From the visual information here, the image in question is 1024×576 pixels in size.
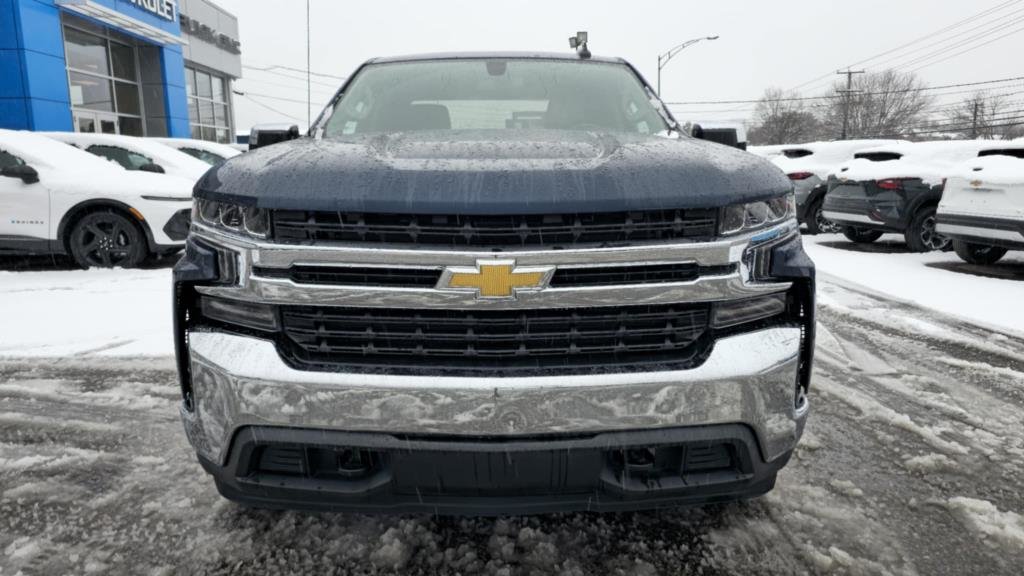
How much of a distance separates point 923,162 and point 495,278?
9.50 metres

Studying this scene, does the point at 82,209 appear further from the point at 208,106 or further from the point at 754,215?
the point at 208,106

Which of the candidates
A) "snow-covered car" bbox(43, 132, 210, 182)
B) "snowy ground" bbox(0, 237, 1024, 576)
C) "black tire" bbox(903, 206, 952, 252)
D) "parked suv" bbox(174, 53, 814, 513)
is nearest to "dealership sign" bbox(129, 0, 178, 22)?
"snow-covered car" bbox(43, 132, 210, 182)

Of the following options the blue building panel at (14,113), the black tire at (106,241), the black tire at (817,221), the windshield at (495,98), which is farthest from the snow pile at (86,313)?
the blue building panel at (14,113)

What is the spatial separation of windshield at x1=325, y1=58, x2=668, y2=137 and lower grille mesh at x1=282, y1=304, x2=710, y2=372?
1.26 meters

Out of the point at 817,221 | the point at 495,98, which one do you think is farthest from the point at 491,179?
the point at 817,221

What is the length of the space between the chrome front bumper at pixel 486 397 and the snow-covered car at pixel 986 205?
672cm

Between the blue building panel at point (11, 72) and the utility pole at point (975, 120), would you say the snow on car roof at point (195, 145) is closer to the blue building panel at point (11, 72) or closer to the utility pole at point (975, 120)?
the blue building panel at point (11, 72)

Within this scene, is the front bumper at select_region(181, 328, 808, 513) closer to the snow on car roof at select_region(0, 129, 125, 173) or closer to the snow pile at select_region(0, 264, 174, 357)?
the snow pile at select_region(0, 264, 174, 357)

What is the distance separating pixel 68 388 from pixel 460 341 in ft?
9.85

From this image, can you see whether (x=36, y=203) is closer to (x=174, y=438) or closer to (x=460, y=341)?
(x=174, y=438)

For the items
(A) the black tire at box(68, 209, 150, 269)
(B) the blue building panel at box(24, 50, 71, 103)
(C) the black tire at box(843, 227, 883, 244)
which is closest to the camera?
(A) the black tire at box(68, 209, 150, 269)

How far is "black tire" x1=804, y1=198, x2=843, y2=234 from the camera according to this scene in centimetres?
1145

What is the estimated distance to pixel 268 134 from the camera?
2994 millimetres

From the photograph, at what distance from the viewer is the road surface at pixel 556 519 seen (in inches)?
80.2
